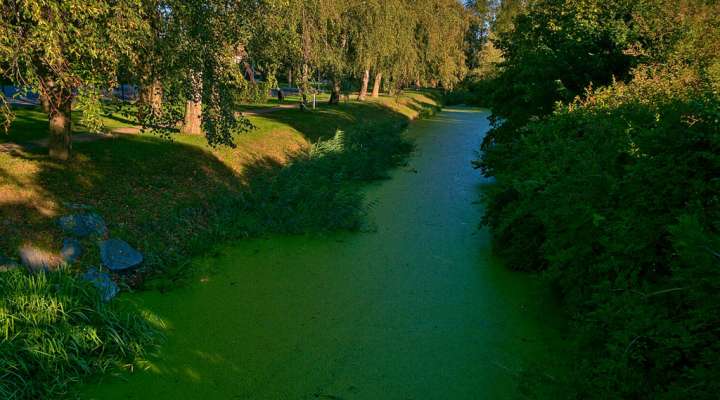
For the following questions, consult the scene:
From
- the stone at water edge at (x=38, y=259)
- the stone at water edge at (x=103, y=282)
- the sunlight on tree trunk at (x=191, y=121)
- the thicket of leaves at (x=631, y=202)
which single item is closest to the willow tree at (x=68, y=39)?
the stone at water edge at (x=38, y=259)

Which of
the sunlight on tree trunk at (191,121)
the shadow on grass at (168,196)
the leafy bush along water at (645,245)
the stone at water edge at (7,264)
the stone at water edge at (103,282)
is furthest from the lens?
the sunlight on tree trunk at (191,121)

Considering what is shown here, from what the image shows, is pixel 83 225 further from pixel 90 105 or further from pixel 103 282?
pixel 90 105

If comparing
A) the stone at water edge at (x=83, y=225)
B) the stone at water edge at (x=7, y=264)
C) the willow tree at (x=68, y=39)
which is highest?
the willow tree at (x=68, y=39)

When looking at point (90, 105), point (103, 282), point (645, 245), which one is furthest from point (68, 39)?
point (645, 245)

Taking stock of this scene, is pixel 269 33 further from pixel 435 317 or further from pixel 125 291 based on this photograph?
pixel 435 317

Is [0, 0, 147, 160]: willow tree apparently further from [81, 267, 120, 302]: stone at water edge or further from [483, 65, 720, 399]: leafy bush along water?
[483, 65, 720, 399]: leafy bush along water

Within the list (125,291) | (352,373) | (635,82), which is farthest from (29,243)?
(635,82)

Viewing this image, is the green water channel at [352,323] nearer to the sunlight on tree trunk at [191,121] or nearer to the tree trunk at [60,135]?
the tree trunk at [60,135]
